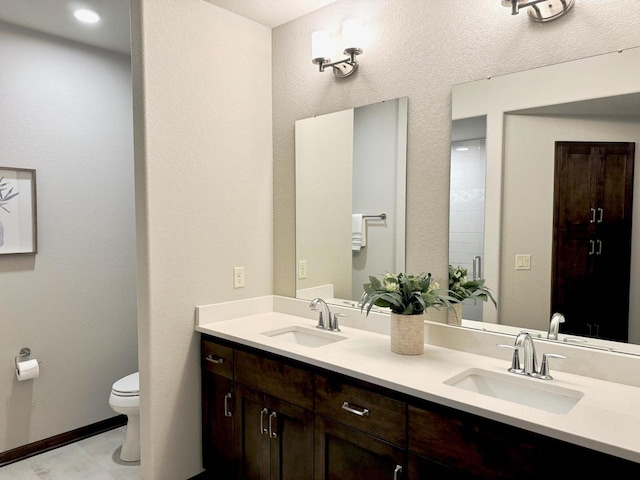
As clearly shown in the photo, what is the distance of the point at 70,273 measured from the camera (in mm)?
2963

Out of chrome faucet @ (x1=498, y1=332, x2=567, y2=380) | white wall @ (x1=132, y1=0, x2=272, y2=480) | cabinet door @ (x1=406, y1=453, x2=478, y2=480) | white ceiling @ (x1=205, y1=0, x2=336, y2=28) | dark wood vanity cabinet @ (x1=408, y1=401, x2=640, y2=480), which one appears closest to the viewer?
dark wood vanity cabinet @ (x1=408, y1=401, x2=640, y2=480)

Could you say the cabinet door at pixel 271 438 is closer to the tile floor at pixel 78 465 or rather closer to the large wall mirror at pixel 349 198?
the large wall mirror at pixel 349 198

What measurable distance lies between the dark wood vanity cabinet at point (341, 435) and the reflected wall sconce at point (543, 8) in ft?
4.82

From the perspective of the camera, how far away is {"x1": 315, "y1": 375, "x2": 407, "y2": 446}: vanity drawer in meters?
Result: 1.56

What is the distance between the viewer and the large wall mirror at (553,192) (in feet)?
5.26

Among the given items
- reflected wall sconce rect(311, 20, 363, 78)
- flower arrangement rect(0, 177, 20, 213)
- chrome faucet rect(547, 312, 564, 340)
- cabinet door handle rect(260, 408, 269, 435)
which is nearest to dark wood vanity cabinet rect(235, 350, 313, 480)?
cabinet door handle rect(260, 408, 269, 435)

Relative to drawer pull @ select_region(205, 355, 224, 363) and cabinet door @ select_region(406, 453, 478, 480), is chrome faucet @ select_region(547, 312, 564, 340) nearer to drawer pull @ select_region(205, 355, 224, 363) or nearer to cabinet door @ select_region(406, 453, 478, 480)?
cabinet door @ select_region(406, 453, 478, 480)

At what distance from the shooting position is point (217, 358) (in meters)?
2.32

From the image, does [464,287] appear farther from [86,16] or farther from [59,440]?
[59,440]

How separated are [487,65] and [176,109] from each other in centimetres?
147

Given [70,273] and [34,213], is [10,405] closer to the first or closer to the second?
[70,273]

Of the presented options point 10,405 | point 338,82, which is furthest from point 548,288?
point 10,405

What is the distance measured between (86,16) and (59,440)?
2.60 m

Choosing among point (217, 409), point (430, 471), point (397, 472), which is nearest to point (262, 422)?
point (217, 409)
